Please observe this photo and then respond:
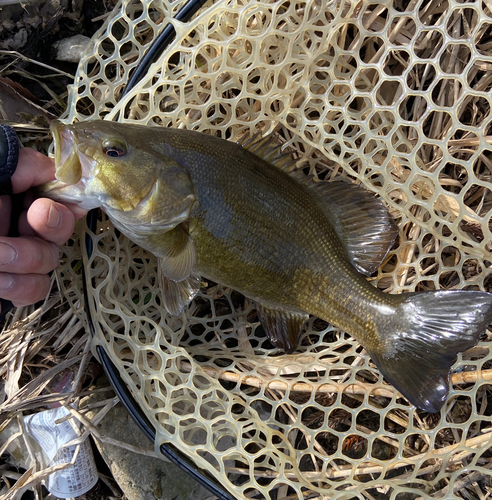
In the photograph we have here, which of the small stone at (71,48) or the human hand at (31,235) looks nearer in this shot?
the human hand at (31,235)

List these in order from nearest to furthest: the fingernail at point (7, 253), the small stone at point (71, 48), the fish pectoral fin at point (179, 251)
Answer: the fingernail at point (7, 253) < the fish pectoral fin at point (179, 251) < the small stone at point (71, 48)

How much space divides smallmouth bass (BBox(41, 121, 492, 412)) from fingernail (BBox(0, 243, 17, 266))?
304mm

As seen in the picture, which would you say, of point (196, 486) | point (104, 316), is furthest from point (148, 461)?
point (104, 316)

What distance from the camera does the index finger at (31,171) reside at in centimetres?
225

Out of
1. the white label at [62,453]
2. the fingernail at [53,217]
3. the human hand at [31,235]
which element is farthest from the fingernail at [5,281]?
the white label at [62,453]

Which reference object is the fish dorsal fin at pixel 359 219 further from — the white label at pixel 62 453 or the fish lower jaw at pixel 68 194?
the white label at pixel 62 453

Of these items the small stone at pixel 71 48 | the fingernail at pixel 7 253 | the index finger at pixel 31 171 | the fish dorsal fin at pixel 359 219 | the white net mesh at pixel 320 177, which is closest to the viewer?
the fingernail at pixel 7 253

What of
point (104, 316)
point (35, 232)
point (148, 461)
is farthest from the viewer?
point (148, 461)

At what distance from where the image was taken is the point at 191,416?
95.0 inches

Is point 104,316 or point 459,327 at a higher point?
point 459,327

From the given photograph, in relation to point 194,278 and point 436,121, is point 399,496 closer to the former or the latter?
point 194,278

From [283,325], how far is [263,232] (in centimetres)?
67

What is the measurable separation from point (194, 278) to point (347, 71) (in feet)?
5.53

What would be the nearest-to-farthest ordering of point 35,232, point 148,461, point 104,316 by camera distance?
point 35,232 → point 104,316 → point 148,461
